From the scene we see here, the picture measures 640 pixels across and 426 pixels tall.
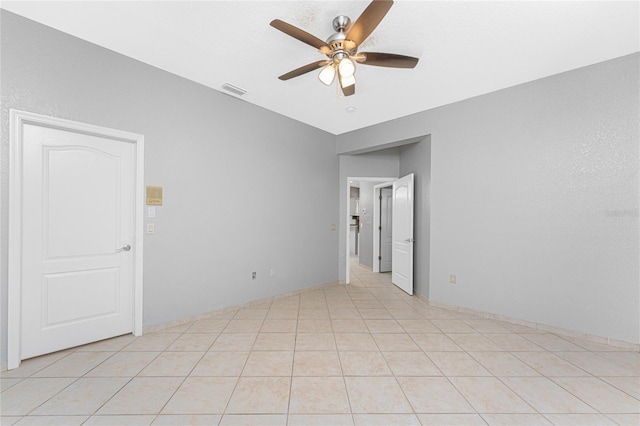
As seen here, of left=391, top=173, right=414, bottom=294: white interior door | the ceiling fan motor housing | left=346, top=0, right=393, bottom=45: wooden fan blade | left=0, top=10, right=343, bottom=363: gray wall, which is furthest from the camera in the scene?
left=391, top=173, right=414, bottom=294: white interior door

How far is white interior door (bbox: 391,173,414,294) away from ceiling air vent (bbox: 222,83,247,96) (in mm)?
2903

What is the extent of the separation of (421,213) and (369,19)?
3147 mm

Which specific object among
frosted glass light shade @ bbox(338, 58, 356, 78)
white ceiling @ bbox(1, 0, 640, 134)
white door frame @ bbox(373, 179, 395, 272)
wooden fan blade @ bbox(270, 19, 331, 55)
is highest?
white ceiling @ bbox(1, 0, 640, 134)

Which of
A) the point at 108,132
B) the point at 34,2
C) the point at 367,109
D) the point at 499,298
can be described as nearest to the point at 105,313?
the point at 108,132

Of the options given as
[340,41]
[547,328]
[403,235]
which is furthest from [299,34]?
[547,328]

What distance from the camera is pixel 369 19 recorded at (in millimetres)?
1785

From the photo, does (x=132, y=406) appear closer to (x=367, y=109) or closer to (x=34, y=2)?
(x=34, y=2)

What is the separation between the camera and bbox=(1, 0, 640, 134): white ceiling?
6.75 feet

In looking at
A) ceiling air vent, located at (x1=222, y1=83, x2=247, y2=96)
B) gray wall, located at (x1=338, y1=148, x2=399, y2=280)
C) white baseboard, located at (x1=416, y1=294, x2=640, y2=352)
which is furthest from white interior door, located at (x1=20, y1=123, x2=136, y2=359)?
white baseboard, located at (x1=416, y1=294, x2=640, y2=352)

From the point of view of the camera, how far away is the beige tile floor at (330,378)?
67.7 inches

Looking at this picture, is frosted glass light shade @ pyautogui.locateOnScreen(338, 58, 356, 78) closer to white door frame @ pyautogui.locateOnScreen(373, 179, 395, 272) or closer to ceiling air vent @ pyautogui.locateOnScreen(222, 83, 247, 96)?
ceiling air vent @ pyautogui.locateOnScreen(222, 83, 247, 96)

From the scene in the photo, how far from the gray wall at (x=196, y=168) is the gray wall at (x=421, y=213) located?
1602 millimetres

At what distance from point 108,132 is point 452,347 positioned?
13.2ft

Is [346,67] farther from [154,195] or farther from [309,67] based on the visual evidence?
[154,195]
